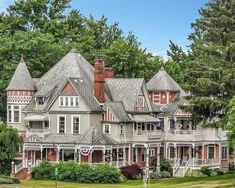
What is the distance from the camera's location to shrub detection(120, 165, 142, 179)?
287ft

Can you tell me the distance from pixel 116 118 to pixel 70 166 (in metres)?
7.81

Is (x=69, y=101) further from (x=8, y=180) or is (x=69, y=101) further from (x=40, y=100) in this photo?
(x=8, y=180)

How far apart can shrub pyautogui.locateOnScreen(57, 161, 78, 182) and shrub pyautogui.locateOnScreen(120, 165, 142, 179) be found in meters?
5.07

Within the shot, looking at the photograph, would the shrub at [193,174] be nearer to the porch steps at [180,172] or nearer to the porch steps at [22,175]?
the porch steps at [180,172]

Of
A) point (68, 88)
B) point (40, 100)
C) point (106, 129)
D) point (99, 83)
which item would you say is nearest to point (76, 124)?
point (106, 129)

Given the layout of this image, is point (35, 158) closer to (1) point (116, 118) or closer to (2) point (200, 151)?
(1) point (116, 118)

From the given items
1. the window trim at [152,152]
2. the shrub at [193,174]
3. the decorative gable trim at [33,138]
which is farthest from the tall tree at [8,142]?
the shrub at [193,174]

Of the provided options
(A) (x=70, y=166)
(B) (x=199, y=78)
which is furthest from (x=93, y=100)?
(B) (x=199, y=78)

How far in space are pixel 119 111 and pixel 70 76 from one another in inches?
243

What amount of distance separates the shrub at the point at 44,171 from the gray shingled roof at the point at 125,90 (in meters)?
10.5

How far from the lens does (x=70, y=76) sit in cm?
9375

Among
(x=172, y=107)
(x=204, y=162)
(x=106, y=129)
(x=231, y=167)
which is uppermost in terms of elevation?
(x=172, y=107)

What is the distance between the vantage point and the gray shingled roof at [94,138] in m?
88.3

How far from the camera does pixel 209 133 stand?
314ft
